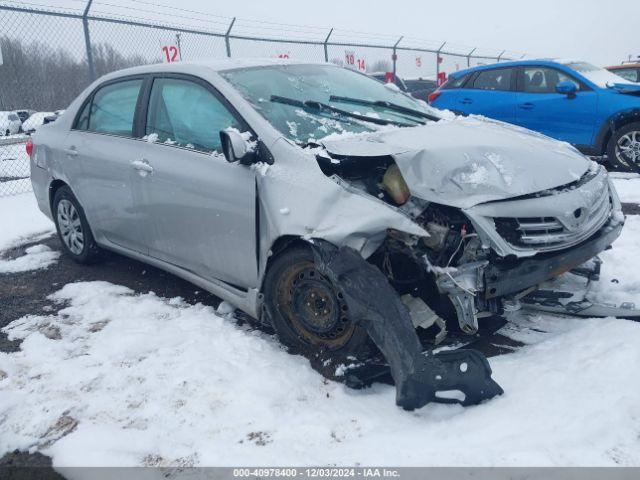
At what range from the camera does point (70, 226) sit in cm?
485

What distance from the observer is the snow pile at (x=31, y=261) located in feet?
16.2

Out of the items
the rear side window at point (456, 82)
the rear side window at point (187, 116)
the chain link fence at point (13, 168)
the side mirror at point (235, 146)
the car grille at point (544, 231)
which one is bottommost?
the chain link fence at point (13, 168)

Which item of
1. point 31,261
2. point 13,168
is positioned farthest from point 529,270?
point 13,168

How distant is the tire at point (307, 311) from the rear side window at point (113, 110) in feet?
5.85

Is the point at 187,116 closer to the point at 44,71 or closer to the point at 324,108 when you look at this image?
the point at 324,108

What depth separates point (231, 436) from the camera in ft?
8.08

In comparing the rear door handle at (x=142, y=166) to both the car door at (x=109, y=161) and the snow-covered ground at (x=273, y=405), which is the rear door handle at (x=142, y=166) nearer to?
the car door at (x=109, y=161)

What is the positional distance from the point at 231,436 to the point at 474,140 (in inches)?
79.9

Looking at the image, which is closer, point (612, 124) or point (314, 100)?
point (314, 100)

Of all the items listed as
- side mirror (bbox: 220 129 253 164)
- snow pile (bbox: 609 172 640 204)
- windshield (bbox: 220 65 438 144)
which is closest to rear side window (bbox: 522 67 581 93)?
snow pile (bbox: 609 172 640 204)

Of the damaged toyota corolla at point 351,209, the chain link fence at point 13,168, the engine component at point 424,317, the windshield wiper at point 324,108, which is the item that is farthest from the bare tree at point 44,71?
the engine component at point 424,317

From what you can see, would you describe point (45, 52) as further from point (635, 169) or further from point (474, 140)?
point (635, 169)

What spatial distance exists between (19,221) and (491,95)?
22.3 ft

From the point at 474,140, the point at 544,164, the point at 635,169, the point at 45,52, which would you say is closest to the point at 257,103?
the point at 474,140
